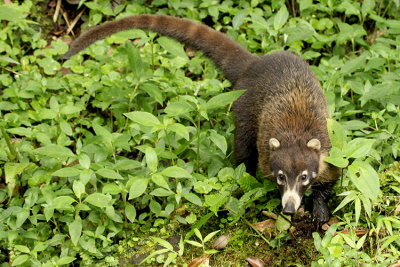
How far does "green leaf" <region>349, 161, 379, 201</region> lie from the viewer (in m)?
3.30

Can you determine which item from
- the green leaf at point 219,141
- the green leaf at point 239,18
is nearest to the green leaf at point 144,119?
the green leaf at point 219,141

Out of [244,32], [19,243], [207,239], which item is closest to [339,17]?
[244,32]

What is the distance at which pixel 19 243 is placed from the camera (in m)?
4.15

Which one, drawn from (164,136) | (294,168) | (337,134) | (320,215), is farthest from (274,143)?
(164,136)

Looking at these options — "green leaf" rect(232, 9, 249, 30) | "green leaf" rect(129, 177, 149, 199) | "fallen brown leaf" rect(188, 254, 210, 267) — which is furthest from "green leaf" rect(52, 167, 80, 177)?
"green leaf" rect(232, 9, 249, 30)

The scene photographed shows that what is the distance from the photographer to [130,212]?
4.12m

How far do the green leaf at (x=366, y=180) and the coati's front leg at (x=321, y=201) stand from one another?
728 millimetres

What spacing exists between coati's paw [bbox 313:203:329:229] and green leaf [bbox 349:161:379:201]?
73 cm

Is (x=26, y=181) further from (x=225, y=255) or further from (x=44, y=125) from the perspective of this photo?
(x=225, y=255)

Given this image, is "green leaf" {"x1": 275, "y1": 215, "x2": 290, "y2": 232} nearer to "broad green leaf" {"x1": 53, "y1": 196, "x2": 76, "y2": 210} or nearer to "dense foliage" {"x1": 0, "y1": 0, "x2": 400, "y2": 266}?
"dense foliage" {"x1": 0, "y1": 0, "x2": 400, "y2": 266}

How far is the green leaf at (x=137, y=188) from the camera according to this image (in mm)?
3711

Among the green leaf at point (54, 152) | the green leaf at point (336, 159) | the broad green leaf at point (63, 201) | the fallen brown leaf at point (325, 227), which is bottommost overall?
the fallen brown leaf at point (325, 227)

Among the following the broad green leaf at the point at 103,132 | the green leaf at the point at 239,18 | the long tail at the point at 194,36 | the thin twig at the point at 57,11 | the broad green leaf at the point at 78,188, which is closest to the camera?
the broad green leaf at the point at 78,188

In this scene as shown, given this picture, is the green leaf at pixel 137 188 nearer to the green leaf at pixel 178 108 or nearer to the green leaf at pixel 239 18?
the green leaf at pixel 178 108
